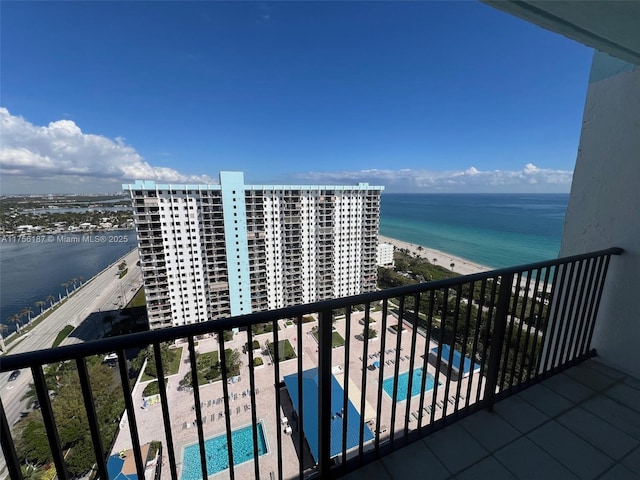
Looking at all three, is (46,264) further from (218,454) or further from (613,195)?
(613,195)

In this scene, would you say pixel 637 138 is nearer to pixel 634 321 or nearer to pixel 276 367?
pixel 634 321

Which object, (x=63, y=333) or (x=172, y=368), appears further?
(x=63, y=333)

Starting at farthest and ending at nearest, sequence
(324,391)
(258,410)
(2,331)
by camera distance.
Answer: (2,331) → (258,410) → (324,391)

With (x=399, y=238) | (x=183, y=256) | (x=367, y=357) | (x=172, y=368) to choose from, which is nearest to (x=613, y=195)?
(x=367, y=357)

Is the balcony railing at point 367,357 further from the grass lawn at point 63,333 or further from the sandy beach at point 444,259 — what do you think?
the sandy beach at point 444,259

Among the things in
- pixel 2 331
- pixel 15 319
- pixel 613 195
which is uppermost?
pixel 613 195

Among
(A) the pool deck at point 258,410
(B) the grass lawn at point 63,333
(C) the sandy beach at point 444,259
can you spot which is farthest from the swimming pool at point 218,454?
(C) the sandy beach at point 444,259

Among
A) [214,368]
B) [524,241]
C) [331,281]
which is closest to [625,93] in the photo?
[214,368]
